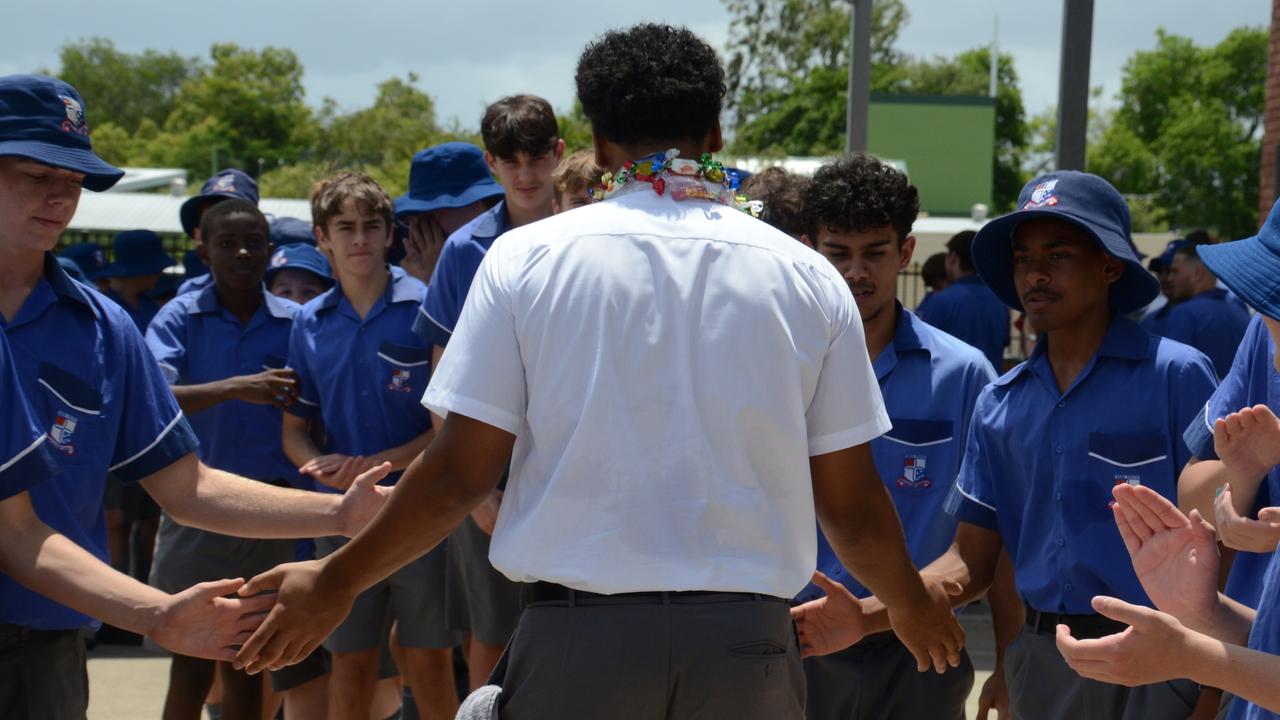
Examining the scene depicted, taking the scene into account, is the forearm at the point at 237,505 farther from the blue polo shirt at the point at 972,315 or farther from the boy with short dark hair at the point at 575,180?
the blue polo shirt at the point at 972,315

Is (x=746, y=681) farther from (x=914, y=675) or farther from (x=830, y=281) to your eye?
(x=914, y=675)

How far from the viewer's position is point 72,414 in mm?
3627

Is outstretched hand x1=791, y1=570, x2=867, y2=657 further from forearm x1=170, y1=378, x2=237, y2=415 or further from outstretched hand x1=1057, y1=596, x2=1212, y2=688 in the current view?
forearm x1=170, y1=378, x2=237, y2=415

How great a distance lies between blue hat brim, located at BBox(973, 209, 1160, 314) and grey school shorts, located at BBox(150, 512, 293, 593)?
11.7 feet

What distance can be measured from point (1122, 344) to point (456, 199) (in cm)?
377

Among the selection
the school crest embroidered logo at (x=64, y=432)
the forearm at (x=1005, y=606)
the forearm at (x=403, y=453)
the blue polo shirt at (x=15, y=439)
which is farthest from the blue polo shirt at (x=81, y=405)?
the forearm at (x=1005, y=606)

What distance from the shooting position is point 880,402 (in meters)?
3.18

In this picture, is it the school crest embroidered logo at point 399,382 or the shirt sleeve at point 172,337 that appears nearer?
the school crest embroidered logo at point 399,382

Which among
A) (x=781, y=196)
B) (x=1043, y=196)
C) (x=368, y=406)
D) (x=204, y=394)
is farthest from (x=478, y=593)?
(x=1043, y=196)

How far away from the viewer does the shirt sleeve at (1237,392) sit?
10.9 feet

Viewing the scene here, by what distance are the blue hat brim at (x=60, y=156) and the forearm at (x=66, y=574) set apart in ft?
2.80

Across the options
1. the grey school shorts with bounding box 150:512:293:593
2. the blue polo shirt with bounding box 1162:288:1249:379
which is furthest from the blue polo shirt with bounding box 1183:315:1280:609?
the blue polo shirt with bounding box 1162:288:1249:379

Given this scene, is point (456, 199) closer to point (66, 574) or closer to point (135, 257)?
point (66, 574)

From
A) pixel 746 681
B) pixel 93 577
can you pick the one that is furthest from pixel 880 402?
pixel 93 577
